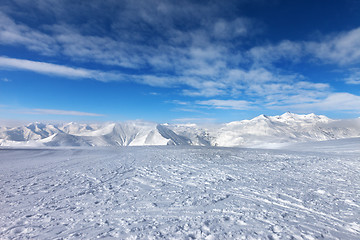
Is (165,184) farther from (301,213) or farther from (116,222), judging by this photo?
(301,213)

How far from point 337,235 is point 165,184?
6.35 metres

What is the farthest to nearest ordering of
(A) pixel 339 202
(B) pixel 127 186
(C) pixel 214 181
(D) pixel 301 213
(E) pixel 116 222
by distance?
(C) pixel 214 181 → (B) pixel 127 186 → (A) pixel 339 202 → (D) pixel 301 213 → (E) pixel 116 222

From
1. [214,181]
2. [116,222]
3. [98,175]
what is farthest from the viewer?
[98,175]

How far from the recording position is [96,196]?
22.5 ft

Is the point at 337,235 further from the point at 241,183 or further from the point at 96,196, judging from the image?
the point at 96,196

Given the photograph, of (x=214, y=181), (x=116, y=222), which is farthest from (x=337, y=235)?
(x=116, y=222)

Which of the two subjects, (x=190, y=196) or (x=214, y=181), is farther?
(x=214, y=181)

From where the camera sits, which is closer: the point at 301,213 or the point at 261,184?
the point at 301,213

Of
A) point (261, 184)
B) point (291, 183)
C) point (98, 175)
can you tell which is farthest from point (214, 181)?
point (98, 175)

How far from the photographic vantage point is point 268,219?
500 centimetres

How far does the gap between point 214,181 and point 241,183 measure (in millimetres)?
1340

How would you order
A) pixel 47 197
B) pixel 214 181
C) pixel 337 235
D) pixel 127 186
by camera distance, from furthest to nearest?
pixel 214 181
pixel 127 186
pixel 47 197
pixel 337 235

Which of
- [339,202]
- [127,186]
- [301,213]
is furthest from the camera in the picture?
[127,186]

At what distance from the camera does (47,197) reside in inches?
268
